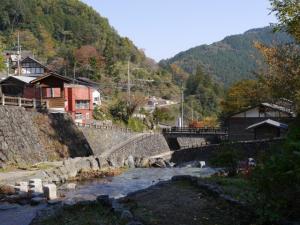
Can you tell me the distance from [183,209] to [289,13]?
9.59m

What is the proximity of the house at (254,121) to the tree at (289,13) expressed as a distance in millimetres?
25702

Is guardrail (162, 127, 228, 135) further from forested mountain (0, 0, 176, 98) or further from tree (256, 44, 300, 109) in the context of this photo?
forested mountain (0, 0, 176, 98)

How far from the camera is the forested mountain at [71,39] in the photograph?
82.0m

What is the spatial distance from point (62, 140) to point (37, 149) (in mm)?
4000

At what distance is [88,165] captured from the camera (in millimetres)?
29406

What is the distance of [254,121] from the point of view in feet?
144

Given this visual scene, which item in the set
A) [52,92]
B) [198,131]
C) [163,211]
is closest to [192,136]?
[198,131]

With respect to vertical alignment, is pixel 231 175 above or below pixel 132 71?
below

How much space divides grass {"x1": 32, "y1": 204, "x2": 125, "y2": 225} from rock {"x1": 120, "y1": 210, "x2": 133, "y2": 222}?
106 millimetres

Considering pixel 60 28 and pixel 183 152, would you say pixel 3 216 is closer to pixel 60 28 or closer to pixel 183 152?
pixel 183 152

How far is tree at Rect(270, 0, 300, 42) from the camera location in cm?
1591

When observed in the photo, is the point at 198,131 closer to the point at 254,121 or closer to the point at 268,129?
the point at 254,121

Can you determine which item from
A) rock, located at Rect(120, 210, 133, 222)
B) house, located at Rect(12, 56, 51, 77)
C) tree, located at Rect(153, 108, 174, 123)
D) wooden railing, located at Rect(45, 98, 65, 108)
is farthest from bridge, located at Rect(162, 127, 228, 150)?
rock, located at Rect(120, 210, 133, 222)

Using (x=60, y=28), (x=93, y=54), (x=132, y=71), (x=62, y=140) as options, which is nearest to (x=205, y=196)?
(x=62, y=140)
